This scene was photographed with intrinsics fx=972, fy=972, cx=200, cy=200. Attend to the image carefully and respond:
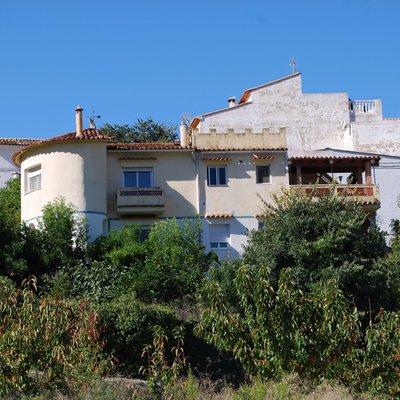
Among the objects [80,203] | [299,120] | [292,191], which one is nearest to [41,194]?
[80,203]

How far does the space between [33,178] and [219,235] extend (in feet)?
29.1

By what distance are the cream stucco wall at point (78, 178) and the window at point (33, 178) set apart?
403 millimetres

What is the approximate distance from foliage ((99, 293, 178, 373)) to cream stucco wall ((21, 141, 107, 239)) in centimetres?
984

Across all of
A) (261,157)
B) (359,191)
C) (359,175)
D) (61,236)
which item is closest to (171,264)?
(61,236)

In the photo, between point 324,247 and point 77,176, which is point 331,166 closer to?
point 77,176

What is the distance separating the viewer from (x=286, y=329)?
21906 mm

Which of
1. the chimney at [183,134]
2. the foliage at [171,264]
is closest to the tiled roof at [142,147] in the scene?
the chimney at [183,134]

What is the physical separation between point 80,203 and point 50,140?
3.24 metres

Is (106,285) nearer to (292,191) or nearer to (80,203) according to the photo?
(80,203)

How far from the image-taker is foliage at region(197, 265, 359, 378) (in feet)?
71.3

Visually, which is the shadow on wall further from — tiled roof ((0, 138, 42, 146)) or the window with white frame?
tiled roof ((0, 138, 42, 146))

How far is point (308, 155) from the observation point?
50.0 meters

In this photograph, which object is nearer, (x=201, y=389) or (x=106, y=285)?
(x=201, y=389)

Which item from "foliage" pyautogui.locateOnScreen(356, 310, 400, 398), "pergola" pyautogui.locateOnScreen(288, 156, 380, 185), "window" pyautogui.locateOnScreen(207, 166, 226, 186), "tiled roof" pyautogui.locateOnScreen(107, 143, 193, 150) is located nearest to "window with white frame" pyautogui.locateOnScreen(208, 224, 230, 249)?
"window" pyautogui.locateOnScreen(207, 166, 226, 186)
